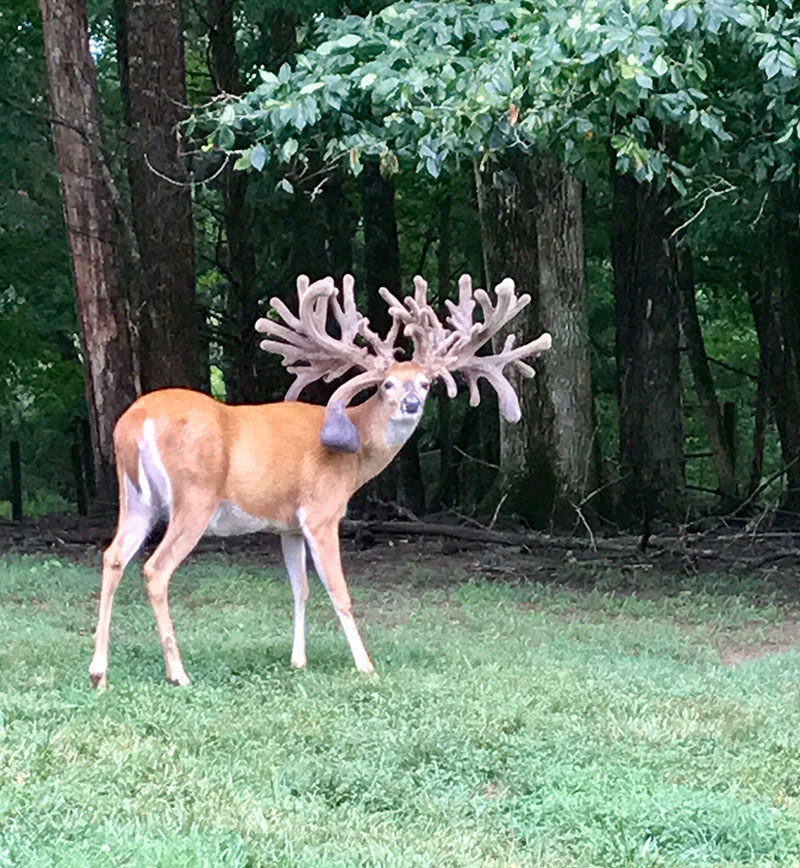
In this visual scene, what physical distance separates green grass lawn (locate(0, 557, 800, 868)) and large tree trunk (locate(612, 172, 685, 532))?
19.8ft

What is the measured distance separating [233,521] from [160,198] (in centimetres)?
651

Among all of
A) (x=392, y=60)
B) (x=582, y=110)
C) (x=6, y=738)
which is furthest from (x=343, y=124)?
(x=6, y=738)

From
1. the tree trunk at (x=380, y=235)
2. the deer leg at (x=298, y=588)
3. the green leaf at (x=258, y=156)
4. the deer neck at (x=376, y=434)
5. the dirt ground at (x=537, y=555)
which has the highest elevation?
the tree trunk at (x=380, y=235)

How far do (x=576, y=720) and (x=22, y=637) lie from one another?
3.39m

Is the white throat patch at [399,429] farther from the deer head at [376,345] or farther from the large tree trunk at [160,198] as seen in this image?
the large tree trunk at [160,198]

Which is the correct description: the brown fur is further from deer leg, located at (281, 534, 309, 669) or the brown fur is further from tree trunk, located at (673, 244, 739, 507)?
tree trunk, located at (673, 244, 739, 507)

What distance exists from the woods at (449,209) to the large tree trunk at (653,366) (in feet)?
0.11

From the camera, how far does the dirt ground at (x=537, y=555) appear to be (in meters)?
10.6

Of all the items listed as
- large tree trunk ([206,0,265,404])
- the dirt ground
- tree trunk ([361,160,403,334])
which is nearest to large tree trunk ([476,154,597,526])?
the dirt ground

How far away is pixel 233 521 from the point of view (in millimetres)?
6684

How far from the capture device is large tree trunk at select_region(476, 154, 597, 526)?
12.6m

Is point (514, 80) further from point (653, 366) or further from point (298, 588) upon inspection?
point (653, 366)

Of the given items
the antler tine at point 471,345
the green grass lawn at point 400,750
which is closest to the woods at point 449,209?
Result: the antler tine at point 471,345

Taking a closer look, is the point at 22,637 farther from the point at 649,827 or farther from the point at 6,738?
the point at 649,827
